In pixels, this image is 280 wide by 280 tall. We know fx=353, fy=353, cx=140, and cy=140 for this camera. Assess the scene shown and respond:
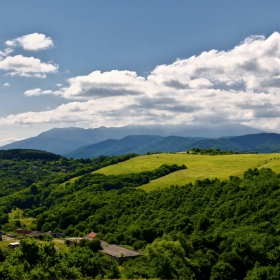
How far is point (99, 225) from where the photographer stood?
457 feet

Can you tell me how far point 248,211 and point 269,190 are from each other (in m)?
13.9

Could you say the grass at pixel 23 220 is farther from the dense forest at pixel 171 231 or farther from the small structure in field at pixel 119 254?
the small structure in field at pixel 119 254

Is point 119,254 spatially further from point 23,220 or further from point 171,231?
point 23,220

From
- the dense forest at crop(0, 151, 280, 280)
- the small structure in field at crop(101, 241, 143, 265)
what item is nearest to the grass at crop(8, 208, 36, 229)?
the dense forest at crop(0, 151, 280, 280)

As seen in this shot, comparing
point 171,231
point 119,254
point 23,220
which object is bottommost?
point 23,220

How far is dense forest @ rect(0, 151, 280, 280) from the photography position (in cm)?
6156

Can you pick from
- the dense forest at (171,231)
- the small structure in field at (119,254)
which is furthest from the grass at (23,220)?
the small structure in field at (119,254)

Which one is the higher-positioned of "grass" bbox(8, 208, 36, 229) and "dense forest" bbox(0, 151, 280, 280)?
"dense forest" bbox(0, 151, 280, 280)

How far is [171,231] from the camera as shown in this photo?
362 ft

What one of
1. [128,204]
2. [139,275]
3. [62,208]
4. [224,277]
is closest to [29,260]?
[139,275]

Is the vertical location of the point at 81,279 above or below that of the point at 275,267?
above

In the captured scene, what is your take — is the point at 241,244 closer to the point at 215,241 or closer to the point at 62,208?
the point at 215,241

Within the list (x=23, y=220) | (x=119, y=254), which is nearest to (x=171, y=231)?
(x=119, y=254)

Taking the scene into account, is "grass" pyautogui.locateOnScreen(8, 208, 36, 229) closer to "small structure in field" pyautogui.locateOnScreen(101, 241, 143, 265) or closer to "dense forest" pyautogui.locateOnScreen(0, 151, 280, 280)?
"dense forest" pyautogui.locateOnScreen(0, 151, 280, 280)
